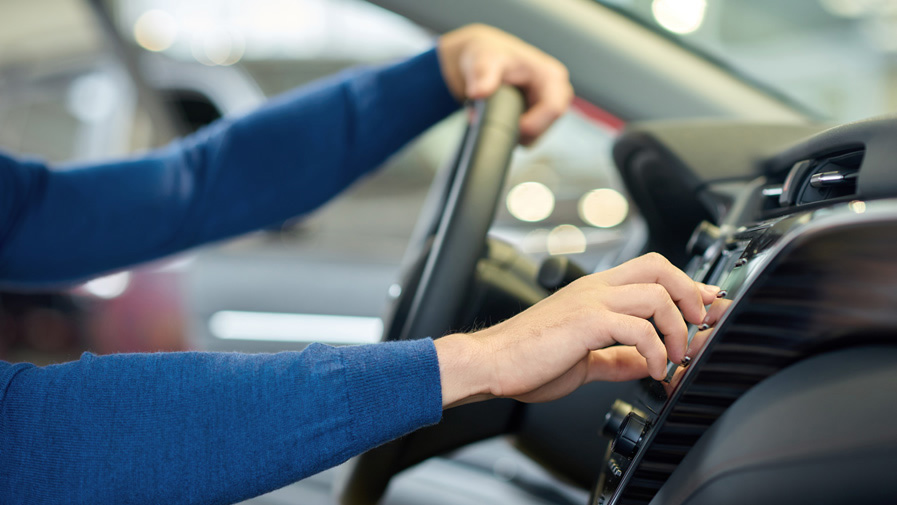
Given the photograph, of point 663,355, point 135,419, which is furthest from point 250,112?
point 663,355

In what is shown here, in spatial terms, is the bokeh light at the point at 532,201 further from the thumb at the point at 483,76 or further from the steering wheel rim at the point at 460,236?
the steering wheel rim at the point at 460,236

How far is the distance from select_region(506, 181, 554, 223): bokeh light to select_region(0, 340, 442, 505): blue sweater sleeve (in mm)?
996

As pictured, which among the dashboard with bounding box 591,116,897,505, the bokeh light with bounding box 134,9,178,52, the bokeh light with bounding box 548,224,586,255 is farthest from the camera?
the bokeh light with bounding box 134,9,178,52

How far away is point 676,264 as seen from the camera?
0.51 m

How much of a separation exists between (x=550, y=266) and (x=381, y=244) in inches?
48.4

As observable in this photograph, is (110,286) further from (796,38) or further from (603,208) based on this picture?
(796,38)

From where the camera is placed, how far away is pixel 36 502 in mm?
434

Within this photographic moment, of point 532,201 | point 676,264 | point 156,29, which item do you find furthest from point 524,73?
point 156,29

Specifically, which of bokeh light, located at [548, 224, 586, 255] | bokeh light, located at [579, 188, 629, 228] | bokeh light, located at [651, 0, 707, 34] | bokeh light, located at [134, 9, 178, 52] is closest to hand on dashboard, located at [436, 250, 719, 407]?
bokeh light, located at [651, 0, 707, 34]

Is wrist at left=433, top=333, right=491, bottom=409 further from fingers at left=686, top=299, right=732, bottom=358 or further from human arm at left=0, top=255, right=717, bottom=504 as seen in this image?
fingers at left=686, top=299, right=732, bottom=358

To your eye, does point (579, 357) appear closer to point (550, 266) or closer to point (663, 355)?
point (663, 355)

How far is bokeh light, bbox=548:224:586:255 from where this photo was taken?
1330 mm

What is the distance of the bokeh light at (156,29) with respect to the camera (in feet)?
7.97

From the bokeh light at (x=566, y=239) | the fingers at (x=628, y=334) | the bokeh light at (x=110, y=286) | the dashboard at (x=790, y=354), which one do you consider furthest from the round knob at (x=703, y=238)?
the bokeh light at (x=110, y=286)
